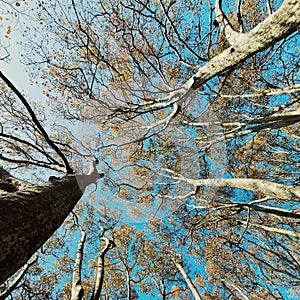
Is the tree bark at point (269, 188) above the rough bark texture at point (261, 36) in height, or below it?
below

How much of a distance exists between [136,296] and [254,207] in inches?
356

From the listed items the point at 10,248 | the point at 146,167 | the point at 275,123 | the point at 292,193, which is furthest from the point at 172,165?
the point at 10,248

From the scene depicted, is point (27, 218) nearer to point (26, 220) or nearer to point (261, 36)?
point (26, 220)

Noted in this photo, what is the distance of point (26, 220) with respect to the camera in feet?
4.00

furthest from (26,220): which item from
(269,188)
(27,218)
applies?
(269,188)

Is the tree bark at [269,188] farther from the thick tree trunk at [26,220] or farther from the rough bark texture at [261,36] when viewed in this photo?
the thick tree trunk at [26,220]

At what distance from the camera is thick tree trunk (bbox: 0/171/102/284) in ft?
3.44

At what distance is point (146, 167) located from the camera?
16.3ft

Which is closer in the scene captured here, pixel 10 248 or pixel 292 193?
pixel 10 248

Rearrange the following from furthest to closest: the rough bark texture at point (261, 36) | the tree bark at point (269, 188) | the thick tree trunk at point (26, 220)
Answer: the tree bark at point (269, 188) < the rough bark texture at point (261, 36) < the thick tree trunk at point (26, 220)

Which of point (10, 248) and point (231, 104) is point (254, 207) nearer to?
point (231, 104)

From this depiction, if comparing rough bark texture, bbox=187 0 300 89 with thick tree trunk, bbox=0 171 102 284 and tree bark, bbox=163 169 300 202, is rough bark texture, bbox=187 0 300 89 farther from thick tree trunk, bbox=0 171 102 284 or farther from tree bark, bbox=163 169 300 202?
thick tree trunk, bbox=0 171 102 284

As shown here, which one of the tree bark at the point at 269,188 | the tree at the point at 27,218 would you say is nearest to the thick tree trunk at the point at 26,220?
the tree at the point at 27,218

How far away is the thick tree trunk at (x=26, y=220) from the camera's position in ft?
3.44
